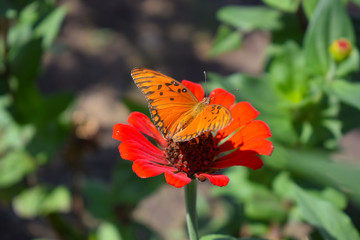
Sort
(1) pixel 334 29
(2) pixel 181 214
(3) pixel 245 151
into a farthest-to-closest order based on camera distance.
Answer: (2) pixel 181 214, (1) pixel 334 29, (3) pixel 245 151

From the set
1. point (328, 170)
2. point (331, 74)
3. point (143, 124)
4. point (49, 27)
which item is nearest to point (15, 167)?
point (49, 27)

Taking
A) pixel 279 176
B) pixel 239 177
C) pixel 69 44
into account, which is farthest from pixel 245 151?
pixel 69 44

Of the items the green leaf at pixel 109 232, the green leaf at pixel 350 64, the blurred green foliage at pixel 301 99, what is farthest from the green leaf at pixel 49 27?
the green leaf at pixel 350 64

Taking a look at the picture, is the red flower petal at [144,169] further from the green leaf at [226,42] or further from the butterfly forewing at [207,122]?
the green leaf at [226,42]

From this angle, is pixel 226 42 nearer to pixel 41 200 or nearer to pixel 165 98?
pixel 165 98

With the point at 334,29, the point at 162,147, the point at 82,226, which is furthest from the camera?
the point at 82,226

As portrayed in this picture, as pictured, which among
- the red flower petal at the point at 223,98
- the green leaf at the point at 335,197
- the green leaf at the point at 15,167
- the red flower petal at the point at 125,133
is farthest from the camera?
the green leaf at the point at 15,167

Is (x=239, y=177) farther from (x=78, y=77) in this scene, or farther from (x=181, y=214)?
(x=78, y=77)

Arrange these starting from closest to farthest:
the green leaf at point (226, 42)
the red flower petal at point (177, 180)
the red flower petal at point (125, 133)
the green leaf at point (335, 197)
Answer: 1. the red flower petal at point (177, 180)
2. the red flower petal at point (125, 133)
3. the green leaf at point (335, 197)
4. the green leaf at point (226, 42)
